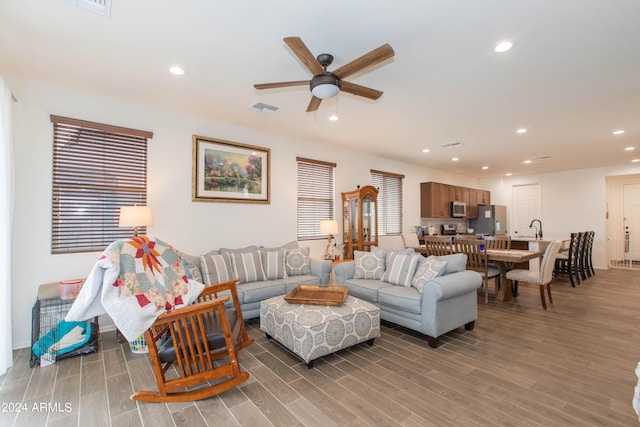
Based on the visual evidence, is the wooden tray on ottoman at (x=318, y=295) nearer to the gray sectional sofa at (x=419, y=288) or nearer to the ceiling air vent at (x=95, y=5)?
the gray sectional sofa at (x=419, y=288)

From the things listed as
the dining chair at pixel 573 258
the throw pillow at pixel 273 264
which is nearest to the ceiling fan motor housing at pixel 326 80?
the throw pillow at pixel 273 264

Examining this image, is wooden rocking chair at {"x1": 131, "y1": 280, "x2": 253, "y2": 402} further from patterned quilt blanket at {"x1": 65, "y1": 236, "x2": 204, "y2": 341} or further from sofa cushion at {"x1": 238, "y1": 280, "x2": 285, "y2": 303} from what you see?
sofa cushion at {"x1": 238, "y1": 280, "x2": 285, "y2": 303}

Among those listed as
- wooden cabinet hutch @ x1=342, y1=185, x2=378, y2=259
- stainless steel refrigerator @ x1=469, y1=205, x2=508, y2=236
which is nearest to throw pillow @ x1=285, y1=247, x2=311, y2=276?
wooden cabinet hutch @ x1=342, y1=185, x2=378, y2=259

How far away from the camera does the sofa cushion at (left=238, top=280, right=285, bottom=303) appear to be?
3432 mm

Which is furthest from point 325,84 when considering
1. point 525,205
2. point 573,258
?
point 525,205

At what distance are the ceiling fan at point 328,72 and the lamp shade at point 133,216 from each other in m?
1.87

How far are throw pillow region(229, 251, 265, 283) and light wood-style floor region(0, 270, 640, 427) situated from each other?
0.72 meters

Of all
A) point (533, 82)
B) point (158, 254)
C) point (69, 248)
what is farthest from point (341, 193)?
point (69, 248)

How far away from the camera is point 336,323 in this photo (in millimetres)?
2537

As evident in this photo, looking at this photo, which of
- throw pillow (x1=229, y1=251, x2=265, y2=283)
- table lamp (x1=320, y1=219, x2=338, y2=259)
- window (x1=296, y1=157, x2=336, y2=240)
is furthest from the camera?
window (x1=296, y1=157, x2=336, y2=240)

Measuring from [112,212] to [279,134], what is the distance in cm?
257

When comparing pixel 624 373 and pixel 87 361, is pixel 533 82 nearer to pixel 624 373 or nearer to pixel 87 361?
pixel 624 373

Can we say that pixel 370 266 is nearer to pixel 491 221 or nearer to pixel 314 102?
pixel 314 102

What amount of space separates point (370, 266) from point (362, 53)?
2525 mm
